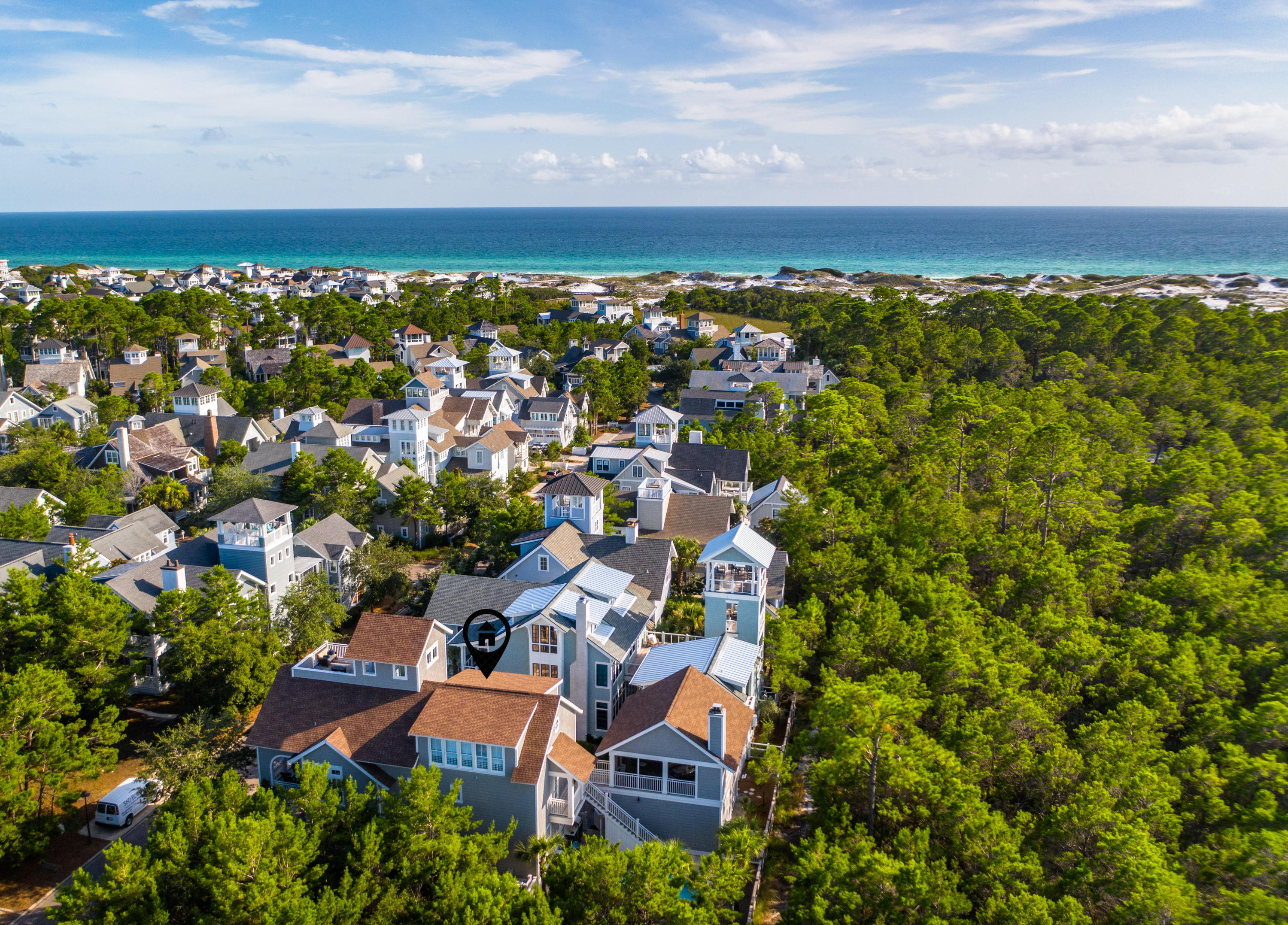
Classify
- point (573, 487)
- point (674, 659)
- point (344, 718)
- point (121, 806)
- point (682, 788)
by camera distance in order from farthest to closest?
point (573, 487)
point (674, 659)
point (121, 806)
point (344, 718)
point (682, 788)

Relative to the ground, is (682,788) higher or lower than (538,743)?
lower

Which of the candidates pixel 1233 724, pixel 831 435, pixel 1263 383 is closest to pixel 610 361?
pixel 831 435

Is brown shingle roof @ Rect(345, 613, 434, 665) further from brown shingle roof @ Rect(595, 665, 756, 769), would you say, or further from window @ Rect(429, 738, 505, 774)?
brown shingle roof @ Rect(595, 665, 756, 769)

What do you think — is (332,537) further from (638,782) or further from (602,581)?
(638,782)

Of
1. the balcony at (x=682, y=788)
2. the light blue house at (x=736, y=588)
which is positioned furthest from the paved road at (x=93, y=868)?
the light blue house at (x=736, y=588)

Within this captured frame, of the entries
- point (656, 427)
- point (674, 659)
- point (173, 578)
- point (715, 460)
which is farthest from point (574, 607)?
point (656, 427)

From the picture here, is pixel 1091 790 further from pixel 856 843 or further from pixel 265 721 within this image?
pixel 265 721
